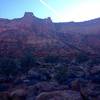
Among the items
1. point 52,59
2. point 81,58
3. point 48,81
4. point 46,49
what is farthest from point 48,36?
point 48,81

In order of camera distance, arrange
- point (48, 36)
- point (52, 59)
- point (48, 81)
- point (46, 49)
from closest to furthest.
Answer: point (48, 81)
point (52, 59)
point (46, 49)
point (48, 36)

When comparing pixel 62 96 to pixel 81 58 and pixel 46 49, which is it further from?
pixel 46 49

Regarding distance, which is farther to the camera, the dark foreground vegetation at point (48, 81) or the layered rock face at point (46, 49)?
the layered rock face at point (46, 49)

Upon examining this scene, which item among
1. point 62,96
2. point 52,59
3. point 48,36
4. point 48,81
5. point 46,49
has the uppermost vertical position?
point 62,96

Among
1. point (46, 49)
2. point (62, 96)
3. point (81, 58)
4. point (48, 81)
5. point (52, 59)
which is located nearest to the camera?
point (62, 96)

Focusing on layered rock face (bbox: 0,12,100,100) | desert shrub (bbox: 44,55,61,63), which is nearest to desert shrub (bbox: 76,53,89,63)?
layered rock face (bbox: 0,12,100,100)

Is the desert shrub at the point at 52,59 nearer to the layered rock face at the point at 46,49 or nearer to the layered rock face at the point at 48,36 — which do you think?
the layered rock face at the point at 46,49

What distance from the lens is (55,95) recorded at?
1501cm

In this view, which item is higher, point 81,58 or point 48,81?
point 48,81

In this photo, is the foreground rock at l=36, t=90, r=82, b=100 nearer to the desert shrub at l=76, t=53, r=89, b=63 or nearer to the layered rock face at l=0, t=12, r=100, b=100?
the layered rock face at l=0, t=12, r=100, b=100

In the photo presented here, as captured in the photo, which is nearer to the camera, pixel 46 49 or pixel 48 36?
pixel 46 49

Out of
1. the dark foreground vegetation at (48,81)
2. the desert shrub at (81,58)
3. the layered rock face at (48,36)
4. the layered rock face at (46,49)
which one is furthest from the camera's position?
the layered rock face at (48,36)

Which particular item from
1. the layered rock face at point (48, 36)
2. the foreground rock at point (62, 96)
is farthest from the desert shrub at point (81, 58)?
the foreground rock at point (62, 96)

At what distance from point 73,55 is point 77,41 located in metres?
8.29
